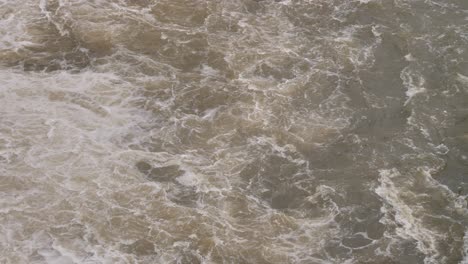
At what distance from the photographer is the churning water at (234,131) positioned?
27.0ft

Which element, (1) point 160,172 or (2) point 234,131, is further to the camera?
(2) point 234,131

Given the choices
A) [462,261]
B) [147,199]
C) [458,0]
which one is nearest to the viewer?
[462,261]

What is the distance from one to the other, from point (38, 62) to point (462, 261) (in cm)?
843

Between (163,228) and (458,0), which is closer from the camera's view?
(163,228)

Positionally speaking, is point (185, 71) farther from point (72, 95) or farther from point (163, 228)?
point (163, 228)

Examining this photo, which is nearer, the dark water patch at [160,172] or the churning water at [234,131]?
the churning water at [234,131]

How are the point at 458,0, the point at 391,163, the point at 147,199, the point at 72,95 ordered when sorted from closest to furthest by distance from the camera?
the point at 147,199 → the point at 391,163 → the point at 72,95 → the point at 458,0

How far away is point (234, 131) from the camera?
9.87 meters

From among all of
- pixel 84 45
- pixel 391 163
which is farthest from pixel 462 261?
pixel 84 45

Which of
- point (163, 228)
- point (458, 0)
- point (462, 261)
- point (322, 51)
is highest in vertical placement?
point (458, 0)

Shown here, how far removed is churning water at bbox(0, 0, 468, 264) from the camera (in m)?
8.22

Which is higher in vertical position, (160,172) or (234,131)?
(234,131)

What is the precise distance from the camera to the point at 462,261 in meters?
8.02

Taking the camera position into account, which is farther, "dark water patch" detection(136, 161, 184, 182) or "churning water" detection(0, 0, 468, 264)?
"dark water patch" detection(136, 161, 184, 182)
